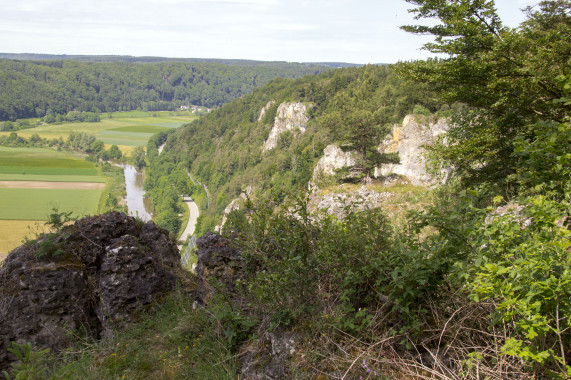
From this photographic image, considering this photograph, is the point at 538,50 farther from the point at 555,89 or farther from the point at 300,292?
the point at 300,292

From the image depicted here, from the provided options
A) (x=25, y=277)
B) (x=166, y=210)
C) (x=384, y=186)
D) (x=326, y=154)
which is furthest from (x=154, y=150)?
(x=25, y=277)

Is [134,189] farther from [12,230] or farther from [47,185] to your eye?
[12,230]

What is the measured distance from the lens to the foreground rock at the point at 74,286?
5219mm

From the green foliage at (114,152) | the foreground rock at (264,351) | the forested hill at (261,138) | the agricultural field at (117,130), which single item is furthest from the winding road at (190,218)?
the foreground rock at (264,351)

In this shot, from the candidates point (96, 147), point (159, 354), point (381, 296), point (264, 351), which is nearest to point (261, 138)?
point (96, 147)

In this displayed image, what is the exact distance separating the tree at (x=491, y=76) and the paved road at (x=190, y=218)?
60.7 meters

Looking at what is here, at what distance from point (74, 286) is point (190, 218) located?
80.0 m

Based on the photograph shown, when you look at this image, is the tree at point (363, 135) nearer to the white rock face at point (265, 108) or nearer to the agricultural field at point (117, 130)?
the white rock face at point (265, 108)

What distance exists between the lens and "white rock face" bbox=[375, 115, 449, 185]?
2744 centimetres

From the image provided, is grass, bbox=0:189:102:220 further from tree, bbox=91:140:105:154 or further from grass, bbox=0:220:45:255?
tree, bbox=91:140:105:154

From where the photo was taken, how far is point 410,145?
1164 inches

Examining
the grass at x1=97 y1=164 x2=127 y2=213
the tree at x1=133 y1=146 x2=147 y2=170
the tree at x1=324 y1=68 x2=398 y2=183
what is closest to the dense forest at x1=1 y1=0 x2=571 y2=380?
the tree at x1=324 y1=68 x2=398 y2=183

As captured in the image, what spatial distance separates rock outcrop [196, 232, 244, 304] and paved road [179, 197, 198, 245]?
6177 centimetres

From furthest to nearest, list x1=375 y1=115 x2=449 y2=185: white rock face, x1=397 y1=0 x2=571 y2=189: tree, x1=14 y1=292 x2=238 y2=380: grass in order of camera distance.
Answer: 1. x1=375 y1=115 x2=449 y2=185: white rock face
2. x1=397 y1=0 x2=571 y2=189: tree
3. x1=14 y1=292 x2=238 y2=380: grass
